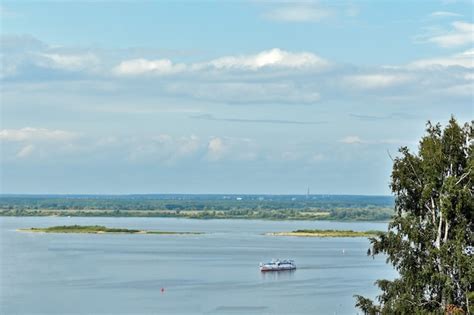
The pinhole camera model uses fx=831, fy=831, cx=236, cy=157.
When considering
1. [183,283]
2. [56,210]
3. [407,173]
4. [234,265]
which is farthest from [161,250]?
[56,210]

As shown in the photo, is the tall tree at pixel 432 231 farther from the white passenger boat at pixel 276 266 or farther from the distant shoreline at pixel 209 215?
the distant shoreline at pixel 209 215

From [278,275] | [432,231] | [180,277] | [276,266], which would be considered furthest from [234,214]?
[432,231]

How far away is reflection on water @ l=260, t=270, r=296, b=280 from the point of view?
2144 inches

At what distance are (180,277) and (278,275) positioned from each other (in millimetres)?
7051

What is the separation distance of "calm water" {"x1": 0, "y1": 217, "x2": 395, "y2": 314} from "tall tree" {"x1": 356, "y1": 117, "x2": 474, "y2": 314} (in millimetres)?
22042

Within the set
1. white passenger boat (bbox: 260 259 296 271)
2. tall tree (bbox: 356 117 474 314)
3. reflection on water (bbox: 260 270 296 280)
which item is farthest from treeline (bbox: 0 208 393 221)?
tall tree (bbox: 356 117 474 314)

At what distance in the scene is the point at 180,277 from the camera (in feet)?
174

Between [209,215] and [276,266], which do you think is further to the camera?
[209,215]

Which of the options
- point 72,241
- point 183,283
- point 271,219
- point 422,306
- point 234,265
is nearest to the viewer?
point 422,306

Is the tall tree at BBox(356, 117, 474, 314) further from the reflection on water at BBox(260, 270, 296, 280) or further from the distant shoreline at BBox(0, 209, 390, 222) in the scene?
the distant shoreline at BBox(0, 209, 390, 222)

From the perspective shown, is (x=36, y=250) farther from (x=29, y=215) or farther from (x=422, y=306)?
(x=29, y=215)

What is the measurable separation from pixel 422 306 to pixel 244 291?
105ft

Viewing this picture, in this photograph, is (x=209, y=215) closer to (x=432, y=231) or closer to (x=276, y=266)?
(x=276, y=266)

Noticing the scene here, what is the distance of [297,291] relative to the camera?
154ft
